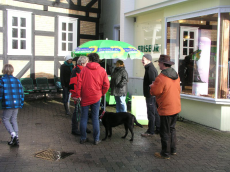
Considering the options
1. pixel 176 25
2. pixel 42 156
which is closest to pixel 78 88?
pixel 42 156

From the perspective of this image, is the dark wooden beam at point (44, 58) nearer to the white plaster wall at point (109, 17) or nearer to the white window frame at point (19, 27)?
the white window frame at point (19, 27)

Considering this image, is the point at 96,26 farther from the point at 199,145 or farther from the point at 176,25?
the point at 199,145

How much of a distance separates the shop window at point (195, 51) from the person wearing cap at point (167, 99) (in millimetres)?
2900

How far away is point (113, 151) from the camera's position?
530cm

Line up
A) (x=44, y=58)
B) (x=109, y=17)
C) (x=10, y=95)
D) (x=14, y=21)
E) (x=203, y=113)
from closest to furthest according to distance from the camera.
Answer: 1. (x=10, y=95)
2. (x=203, y=113)
3. (x=14, y=21)
4. (x=44, y=58)
5. (x=109, y=17)

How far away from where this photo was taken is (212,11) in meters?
7.32

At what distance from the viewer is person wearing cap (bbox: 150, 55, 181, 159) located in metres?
4.81

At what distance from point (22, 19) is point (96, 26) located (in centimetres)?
351

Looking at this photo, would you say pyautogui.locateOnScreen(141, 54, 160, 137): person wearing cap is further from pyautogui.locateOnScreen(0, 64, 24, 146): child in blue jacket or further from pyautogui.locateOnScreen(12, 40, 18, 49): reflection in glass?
pyautogui.locateOnScreen(12, 40, 18, 49): reflection in glass

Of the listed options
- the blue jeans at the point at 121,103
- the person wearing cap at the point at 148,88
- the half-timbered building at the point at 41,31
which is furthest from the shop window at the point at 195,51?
the half-timbered building at the point at 41,31

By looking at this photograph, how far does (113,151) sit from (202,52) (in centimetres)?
451

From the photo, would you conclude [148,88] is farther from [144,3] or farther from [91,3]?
[91,3]

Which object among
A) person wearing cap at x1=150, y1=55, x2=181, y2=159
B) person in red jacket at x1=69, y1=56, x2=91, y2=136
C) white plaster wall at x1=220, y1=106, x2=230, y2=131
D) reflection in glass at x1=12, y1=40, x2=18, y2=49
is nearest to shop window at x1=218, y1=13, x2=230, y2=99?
white plaster wall at x1=220, y1=106, x2=230, y2=131

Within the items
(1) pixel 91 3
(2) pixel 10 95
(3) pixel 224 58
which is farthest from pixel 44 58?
(3) pixel 224 58
